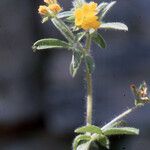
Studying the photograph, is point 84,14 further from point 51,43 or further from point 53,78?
point 53,78

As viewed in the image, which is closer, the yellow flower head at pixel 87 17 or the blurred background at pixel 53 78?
the yellow flower head at pixel 87 17

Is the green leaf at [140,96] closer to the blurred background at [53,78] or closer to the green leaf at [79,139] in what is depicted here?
the green leaf at [79,139]

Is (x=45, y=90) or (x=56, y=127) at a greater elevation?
(x=45, y=90)

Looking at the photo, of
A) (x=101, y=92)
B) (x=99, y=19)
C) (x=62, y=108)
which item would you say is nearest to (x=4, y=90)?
(x=62, y=108)

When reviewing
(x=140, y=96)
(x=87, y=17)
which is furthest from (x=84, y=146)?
(x=87, y=17)

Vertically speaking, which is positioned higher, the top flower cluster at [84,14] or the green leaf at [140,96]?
the top flower cluster at [84,14]

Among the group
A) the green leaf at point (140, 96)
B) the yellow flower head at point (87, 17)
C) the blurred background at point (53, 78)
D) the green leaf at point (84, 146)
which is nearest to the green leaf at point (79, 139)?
the green leaf at point (84, 146)

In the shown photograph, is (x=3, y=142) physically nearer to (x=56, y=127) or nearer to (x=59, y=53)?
(x=56, y=127)
